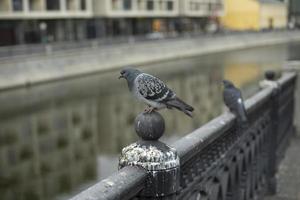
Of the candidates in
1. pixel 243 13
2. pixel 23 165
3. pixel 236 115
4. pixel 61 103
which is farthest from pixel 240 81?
pixel 243 13

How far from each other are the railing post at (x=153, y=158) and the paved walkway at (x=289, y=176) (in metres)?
4.49

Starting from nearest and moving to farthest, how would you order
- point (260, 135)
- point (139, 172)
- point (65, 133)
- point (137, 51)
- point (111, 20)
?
point (139, 172) < point (260, 135) < point (65, 133) < point (137, 51) < point (111, 20)

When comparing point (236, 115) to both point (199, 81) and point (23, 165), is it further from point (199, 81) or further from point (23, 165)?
point (199, 81)

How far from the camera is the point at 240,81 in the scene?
4022cm

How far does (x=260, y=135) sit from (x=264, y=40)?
8606 cm

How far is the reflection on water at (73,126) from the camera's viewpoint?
54.9 feet

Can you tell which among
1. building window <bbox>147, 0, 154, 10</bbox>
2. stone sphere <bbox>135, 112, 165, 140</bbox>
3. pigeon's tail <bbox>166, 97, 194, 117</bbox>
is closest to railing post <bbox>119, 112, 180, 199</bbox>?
stone sphere <bbox>135, 112, 165, 140</bbox>

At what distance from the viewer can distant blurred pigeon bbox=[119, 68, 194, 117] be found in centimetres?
326

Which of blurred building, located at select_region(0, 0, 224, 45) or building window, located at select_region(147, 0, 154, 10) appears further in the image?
building window, located at select_region(147, 0, 154, 10)

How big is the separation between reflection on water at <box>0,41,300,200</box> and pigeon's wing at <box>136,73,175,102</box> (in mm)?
12257

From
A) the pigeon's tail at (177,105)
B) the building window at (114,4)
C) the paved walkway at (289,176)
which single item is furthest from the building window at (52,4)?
the pigeon's tail at (177,105)

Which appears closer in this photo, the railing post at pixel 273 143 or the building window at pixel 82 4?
the railing post at pixel 273 143

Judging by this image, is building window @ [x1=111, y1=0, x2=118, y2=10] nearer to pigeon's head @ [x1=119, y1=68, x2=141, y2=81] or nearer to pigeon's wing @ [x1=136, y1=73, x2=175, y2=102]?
pigeon's head @ [x1=119, y1=68, x2=141, y2=81]

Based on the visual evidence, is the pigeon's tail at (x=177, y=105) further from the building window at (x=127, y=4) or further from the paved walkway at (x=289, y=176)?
the building window at (x=127, y=4)
